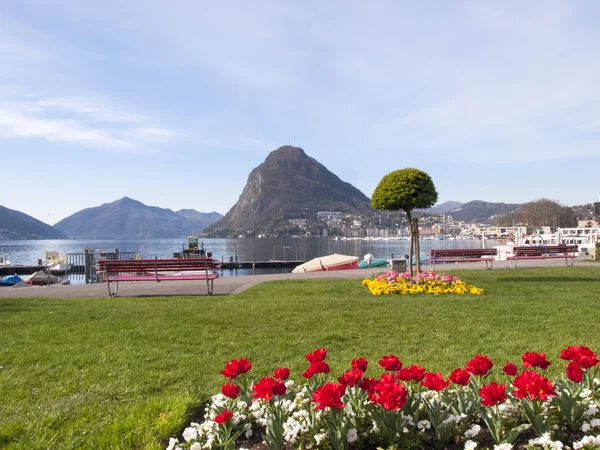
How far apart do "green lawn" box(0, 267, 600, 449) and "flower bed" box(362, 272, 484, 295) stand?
58 cm

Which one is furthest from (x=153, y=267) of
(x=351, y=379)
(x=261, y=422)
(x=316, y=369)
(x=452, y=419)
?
(x=452, y=419)

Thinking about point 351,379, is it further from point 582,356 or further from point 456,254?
point 456,254

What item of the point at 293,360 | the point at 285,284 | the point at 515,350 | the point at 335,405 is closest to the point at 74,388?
the point at 293,360

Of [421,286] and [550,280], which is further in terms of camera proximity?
[550,280]

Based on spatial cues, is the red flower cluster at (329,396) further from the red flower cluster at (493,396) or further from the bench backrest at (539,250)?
the bench backrest at (539,250)

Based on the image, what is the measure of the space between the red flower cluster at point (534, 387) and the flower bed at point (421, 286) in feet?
29.2

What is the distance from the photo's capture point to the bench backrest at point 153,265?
44.2 ft

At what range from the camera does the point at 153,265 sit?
14.0m

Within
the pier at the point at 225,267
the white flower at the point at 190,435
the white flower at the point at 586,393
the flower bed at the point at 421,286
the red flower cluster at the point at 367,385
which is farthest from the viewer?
the pier at the point at 225,267

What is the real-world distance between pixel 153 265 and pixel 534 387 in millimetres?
12504

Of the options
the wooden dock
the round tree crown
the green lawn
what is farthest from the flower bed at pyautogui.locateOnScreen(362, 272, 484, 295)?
the wooden dock

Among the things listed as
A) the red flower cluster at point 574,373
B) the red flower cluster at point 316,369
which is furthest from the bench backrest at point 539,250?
the red flower cluster at point 316,369

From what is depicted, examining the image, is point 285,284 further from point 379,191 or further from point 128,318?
point 128,318

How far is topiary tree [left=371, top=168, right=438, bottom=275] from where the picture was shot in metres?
13.2
